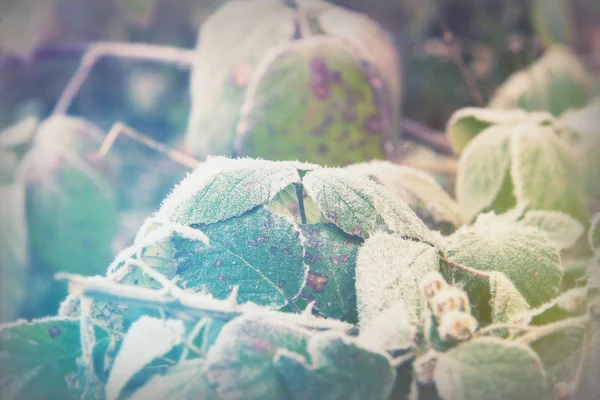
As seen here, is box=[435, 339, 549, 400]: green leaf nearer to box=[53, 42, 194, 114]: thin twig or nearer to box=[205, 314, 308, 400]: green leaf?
box=[205, 314, 308, 400]: green leaf

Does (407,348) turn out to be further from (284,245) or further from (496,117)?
(496,117)

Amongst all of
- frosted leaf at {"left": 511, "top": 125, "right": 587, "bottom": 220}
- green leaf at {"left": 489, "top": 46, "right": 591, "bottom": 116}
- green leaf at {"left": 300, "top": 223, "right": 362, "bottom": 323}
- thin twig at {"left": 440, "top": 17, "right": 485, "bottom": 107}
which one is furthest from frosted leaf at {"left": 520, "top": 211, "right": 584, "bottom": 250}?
thin twig at {"left": 440, "top": 17, "right": 485, "bottom": 107}

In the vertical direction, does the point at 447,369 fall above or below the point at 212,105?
below

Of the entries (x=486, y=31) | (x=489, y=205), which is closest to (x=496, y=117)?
(x=489, y=205)

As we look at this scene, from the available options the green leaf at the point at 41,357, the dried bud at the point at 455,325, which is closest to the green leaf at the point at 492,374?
the dried bud at the point at 455,325

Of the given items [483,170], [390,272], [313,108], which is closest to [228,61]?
[313,108]

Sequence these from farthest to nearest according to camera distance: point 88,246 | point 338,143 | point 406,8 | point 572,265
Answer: point 406,8 → point 88,246 → point 338,143 → point 572,265

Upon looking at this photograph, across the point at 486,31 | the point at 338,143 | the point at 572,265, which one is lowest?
the point at 572,265
